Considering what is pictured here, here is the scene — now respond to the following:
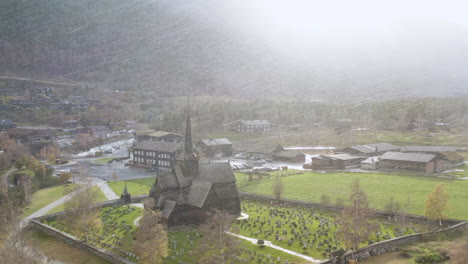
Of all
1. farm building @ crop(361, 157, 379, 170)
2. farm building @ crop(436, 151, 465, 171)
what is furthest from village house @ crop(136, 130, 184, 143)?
farm building @ crop(436, 151, 465, 171)

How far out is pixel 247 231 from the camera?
1419 inches

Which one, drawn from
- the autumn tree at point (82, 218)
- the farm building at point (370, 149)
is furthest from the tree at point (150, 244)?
the farm building at point (370, 149)

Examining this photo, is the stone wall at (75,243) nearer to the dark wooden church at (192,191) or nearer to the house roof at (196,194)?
the dark wooden church at (192,191)

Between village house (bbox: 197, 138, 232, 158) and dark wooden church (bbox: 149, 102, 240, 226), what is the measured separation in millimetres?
45859

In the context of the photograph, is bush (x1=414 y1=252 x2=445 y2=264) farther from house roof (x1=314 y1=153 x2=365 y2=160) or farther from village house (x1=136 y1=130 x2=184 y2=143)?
village house (x1=136 y1=130 x2=184 y2=143)

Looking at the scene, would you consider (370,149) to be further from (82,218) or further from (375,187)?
(82,218)

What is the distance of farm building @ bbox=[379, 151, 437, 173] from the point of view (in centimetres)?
6141

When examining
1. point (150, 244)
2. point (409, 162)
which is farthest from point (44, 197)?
point (409, 162)

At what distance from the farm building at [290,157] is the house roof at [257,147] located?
2298 mm

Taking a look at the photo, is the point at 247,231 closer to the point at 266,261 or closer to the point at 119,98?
the point at 266,261

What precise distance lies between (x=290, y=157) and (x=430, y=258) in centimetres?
5205

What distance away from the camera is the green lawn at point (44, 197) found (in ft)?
156

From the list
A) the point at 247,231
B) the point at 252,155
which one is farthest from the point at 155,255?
the point at 252,155

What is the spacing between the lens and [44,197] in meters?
53.7
